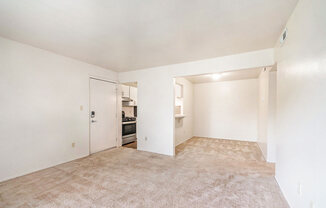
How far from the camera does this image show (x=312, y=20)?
4.24 ft

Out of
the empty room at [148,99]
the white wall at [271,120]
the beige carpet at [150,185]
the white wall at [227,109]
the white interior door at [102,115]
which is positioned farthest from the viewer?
the white wall at [227,109]

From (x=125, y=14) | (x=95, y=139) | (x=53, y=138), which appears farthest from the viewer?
(x=95, y=139)

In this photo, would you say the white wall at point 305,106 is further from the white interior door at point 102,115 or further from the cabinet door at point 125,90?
the cabinet door at point 125,90

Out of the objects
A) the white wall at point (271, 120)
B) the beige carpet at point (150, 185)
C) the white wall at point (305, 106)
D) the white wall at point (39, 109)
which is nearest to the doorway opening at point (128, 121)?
the white wall at point (39, 109)

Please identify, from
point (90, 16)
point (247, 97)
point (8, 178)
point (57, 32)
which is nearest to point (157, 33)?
point (90, 16)

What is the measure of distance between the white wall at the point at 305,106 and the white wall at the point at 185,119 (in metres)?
3.08

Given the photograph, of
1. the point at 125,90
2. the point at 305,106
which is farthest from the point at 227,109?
the point at 305,106

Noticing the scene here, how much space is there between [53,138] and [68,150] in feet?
1.49

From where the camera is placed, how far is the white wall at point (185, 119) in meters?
4.89

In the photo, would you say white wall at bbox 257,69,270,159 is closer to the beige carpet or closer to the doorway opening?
the beige carpet

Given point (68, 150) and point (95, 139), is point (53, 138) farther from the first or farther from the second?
point (95, 139)

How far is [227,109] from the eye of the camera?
5.76m

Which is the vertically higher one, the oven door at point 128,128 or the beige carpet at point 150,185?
the oven door at point 128,128

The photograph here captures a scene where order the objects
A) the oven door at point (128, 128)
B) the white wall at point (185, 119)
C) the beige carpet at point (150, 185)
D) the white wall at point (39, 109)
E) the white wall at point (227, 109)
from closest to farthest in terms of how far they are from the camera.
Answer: the beige carpet at point (150, 185) < the white wall at point (39, 109) < the oven door at point (128, 128) < the white wall at point (185, 119) < the white wall at point (227, 109)
